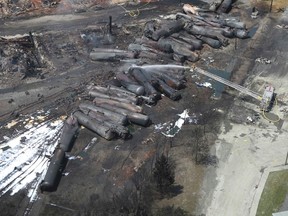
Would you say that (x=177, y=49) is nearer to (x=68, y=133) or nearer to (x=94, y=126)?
(x=94, y=126)

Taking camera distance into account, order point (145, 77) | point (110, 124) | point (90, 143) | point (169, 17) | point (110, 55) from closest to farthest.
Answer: point (90, 143), point (110, 124), point (145, 77), point (110, 55), point (169, 17)

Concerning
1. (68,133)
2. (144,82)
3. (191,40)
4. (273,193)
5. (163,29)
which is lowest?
(273,193)

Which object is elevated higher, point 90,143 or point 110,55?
point 110,55

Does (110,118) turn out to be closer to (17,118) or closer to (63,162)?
(63,162)

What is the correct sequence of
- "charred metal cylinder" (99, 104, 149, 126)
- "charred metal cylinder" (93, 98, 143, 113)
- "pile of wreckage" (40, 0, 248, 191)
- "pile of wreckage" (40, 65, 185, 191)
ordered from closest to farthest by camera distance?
"pile of wreckage" (40, 65, 185, 191)
"pile of wreckage" (40, 0, 248, 191)
"charred metal cylinder" (99, 104, 149, 126)
"charred metal cylinder" (93, 98, 143, 113)

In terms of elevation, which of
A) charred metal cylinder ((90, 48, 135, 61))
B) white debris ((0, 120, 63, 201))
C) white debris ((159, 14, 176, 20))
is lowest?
white debris ((0, 120, 63, 201))

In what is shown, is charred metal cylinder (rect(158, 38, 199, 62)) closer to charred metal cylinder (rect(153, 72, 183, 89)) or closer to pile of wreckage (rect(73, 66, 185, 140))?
pile of wreckage (rect(73, 66, 185, 140))

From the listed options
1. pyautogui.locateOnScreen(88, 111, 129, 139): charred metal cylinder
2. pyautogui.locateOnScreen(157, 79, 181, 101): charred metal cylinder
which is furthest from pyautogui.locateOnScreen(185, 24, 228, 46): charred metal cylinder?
pyautogui.locateOnScreen(88, 111, 129, 139): charred metal cylinder

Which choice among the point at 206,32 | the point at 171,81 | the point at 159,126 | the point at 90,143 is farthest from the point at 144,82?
the point at 206,32

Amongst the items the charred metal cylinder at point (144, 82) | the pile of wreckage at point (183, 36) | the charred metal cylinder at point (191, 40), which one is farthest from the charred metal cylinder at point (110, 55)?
the charred metal cylinder at point (191, 40)
